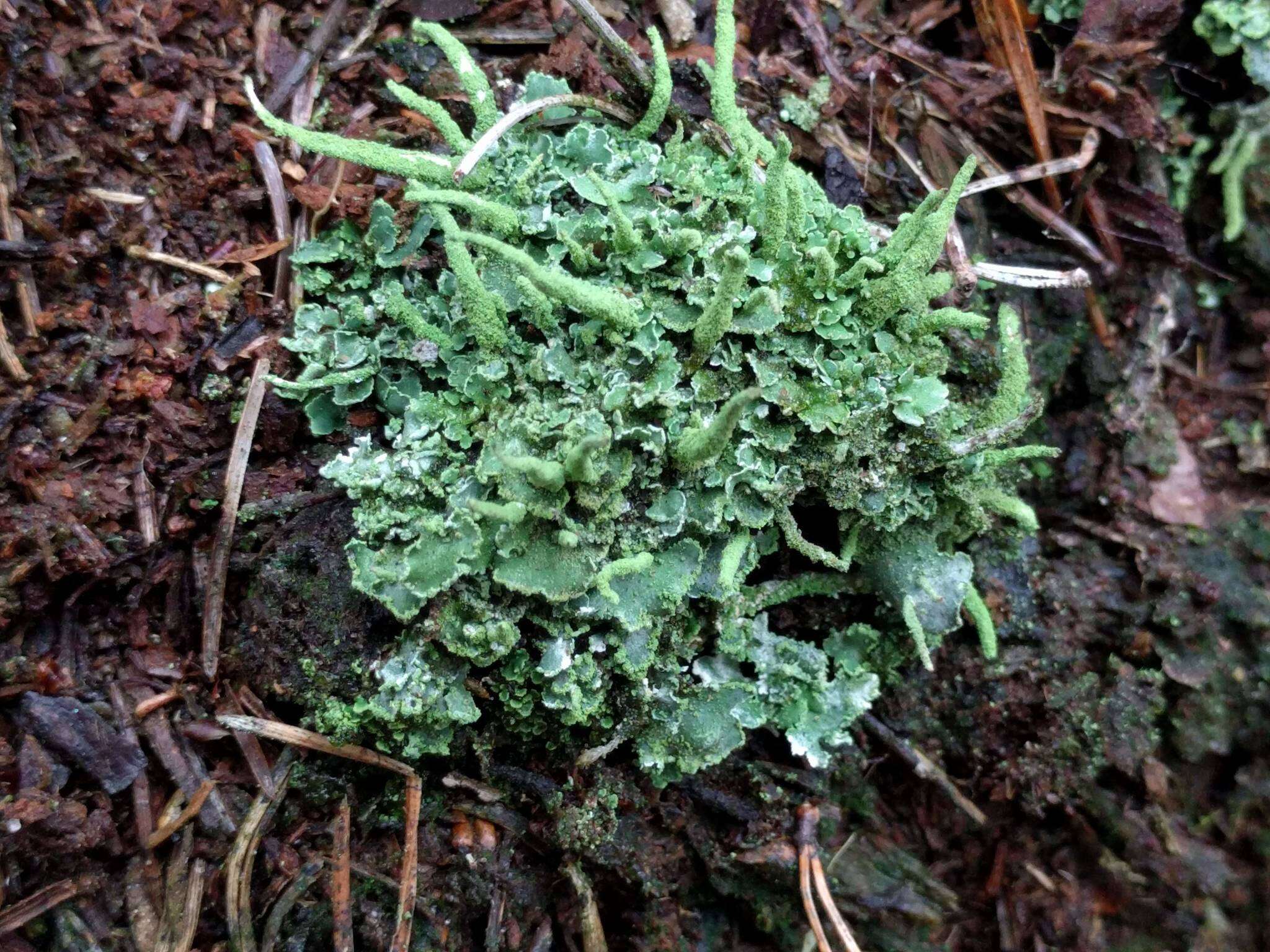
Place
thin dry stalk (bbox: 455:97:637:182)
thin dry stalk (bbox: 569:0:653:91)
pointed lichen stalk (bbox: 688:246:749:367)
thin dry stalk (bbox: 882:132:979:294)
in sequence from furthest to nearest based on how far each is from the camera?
thin dry stalk (bbox: 882:132:979:294) < thin dry stalk (bbox: 569:0:653:91) < thin dry stalk (bbox: 455:97:637:182) < pointed lichen stalk (bbox: 688:246:749:367)

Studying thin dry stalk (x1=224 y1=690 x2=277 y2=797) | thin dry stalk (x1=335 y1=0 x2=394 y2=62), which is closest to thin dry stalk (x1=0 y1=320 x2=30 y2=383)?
thin dry stalk (x1=224 y1=690 x2=277 y2=797)

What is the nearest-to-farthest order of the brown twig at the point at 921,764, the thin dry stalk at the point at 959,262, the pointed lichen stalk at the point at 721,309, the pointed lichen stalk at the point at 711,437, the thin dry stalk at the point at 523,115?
the pointed lichen stalk at the point at 711,437 < the pointed lichen stalk at the point at 721,309 < the thin dry stalk at the point at 523,115 < the thin dry stalk at the point at 959,262 < the brown twig at the point at 921,764

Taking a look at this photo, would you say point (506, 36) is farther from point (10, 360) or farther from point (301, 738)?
point (301, 738)

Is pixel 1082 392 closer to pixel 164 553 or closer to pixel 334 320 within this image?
pixel 334 320

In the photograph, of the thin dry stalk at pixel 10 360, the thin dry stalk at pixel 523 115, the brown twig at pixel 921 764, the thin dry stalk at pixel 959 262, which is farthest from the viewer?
the brown twig at pixel 921 764

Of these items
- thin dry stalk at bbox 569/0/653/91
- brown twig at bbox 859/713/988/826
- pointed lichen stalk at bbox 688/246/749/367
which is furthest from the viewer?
brown twig at bbox 859/713/988/826

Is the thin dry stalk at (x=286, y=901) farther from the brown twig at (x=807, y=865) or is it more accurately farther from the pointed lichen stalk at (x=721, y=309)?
the pointed lichen stalk at (x=721, y=309)

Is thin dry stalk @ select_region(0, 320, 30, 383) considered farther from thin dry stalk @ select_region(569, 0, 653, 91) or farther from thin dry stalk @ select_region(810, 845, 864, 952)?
thin dry stalk @ select_region(810, 845, 864, 952)

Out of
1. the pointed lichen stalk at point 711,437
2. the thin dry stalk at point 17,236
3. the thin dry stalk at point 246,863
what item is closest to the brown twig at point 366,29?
the thin dry stalk at point 17,236
